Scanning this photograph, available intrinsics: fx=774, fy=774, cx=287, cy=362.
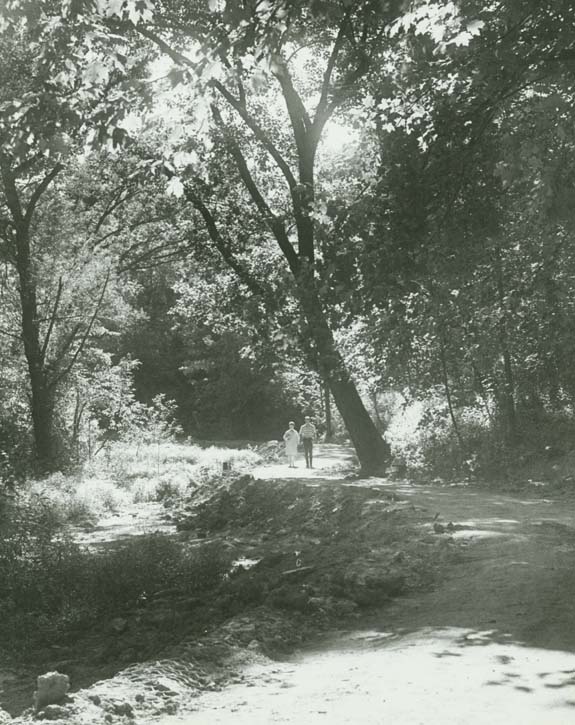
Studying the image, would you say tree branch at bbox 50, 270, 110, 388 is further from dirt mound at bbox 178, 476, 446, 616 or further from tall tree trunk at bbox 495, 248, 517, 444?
tall tree trunk at bbox 495, 248, 517, 444

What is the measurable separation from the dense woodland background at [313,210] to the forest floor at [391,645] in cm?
310

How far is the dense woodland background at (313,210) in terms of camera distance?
21.9 feet

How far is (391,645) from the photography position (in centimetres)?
689

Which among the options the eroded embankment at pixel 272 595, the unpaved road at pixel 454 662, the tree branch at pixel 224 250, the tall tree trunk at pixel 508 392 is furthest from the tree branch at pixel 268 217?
the unpaved road at pixel 454 662

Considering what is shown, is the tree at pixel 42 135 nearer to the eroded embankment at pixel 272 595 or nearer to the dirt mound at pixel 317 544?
the eroded embankment at pixel 272 595

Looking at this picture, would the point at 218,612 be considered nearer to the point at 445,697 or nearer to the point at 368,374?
the point at 445,697

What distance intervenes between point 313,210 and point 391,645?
6085 mm

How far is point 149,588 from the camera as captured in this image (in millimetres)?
10797

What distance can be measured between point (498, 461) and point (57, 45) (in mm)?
15495

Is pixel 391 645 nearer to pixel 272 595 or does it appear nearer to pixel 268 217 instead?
pixel 272 595

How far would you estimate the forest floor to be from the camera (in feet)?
17.4

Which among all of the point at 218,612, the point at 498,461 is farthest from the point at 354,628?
the point at 498,461

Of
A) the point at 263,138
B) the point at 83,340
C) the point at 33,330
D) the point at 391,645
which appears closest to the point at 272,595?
the point at 391,645

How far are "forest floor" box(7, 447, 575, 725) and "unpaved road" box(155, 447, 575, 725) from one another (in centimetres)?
2
